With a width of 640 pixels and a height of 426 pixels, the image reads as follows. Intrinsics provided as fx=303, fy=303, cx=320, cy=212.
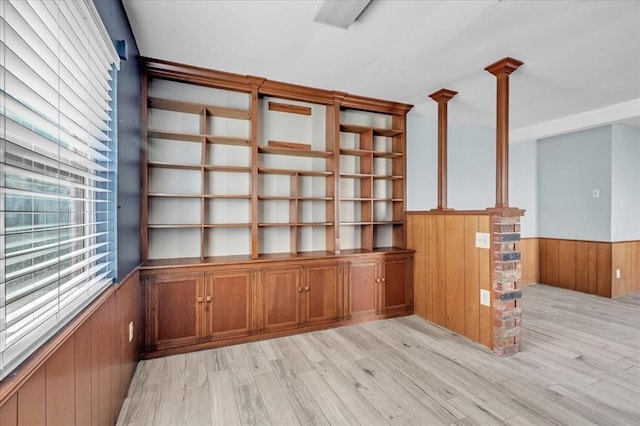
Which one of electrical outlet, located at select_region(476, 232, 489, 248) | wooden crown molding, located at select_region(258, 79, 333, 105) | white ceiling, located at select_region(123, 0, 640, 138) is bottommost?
electrical outlet, located at select_region(476, 232, 489, 248)

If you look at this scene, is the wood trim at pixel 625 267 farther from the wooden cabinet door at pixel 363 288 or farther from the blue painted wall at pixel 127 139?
the blue painted wall at pixel 127 139

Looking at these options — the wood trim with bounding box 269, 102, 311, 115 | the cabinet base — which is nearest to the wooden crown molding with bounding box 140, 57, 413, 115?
the wood trim with bounding box 269, 102, 311, 115

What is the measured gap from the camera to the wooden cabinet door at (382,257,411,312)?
3547mm

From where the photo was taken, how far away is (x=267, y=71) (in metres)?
Result: 2.88

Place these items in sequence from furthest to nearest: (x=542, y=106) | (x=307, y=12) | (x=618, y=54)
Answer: (x=542, y=106) < (x=618, y=54) < (x=307, y=12)

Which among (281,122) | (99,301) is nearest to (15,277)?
(99,301)

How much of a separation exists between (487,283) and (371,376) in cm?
138

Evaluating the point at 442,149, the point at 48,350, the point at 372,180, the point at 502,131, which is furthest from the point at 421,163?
the point at 48,350

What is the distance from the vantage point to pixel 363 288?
342cm

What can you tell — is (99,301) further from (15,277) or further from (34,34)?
(34,34)

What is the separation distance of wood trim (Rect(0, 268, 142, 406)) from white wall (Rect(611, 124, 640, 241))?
20.0ft

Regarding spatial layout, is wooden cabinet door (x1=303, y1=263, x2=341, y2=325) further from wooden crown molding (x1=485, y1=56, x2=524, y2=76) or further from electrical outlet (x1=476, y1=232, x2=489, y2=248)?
wooden crown molding (x1=485, y1=56, x2=524, y2=76)

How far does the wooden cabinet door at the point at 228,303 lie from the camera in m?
2.74

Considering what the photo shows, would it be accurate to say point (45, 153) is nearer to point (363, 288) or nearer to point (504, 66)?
point (363, 288)
